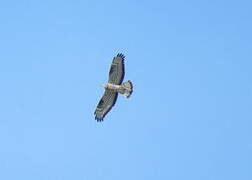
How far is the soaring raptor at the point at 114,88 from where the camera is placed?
180625 mm

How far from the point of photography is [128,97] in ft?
593

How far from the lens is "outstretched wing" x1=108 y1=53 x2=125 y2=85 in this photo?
18050 cm

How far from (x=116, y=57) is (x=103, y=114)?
8.41 meters

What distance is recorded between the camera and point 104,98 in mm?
183250

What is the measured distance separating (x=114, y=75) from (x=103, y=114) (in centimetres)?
598

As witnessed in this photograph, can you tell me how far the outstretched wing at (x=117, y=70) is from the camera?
592 feet

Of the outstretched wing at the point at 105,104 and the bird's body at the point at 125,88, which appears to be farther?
the outstretched wing at the point at 105,104

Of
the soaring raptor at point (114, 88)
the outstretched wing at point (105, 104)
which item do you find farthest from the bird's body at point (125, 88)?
the outstretched wing at point (105, 104)

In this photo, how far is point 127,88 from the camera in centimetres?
18075

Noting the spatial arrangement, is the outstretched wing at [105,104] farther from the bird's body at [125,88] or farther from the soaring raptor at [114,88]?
the bird's body at [125,88]

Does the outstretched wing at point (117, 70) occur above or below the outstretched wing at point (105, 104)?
above

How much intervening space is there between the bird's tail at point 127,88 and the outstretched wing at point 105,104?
1.92 m

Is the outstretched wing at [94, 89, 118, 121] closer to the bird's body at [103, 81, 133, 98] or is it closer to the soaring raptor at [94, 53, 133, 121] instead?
the soaring raptor at [94, 53, 133, 121]

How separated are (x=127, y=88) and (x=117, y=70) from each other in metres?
2.71
